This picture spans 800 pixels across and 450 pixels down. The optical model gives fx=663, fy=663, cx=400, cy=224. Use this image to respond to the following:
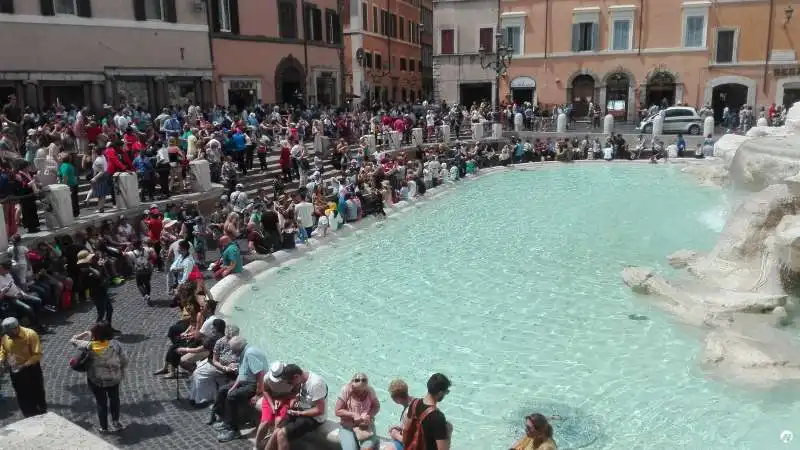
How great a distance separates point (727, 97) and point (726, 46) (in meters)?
2.69

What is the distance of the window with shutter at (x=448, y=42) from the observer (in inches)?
1490

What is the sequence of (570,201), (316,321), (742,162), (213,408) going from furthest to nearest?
1. (570,201)
2. (742,162)
3. (316,321)
4. (213,408)

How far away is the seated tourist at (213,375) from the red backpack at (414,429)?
2.71m

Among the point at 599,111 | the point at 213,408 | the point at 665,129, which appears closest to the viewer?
the point at 213,408

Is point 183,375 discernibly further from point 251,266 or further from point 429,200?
point 429,200

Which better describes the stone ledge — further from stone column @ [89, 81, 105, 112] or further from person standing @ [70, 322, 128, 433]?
stone column @ [89, 81, 105, 112]

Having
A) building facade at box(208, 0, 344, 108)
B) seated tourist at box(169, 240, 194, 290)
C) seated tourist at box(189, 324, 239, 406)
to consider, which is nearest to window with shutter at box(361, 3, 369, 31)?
building facade at box(208, 0, 344, 108)

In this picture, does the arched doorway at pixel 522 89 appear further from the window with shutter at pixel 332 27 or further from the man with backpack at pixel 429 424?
the man with backpack at pixel 429 424

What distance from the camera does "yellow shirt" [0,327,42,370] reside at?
6.48 meters

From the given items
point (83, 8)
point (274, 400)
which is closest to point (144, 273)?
point (274, 400)

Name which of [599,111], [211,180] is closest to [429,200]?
[211,180]

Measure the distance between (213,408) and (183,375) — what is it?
45.7 inches

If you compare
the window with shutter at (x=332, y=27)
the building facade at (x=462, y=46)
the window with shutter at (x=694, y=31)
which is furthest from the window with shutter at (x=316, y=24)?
the window with shutter at (x=694, y=31)

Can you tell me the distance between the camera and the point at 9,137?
45.7 feet
